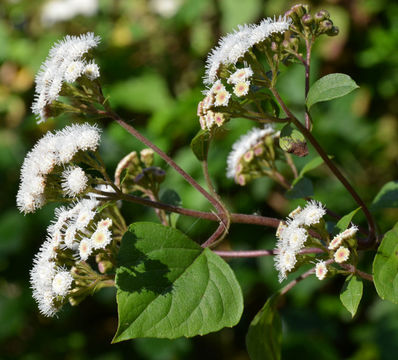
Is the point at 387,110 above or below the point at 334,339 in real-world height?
above

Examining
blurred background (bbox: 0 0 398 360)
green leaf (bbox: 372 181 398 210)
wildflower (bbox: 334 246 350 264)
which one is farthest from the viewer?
blurred background (bbox: 0 0 398 360)

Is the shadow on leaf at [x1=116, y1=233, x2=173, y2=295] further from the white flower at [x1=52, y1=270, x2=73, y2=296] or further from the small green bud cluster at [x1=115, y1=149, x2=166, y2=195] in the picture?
the small green bud cluster at [x1=115, y1=149, x2=166, y2=195]

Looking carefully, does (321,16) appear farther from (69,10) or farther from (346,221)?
(69,10)

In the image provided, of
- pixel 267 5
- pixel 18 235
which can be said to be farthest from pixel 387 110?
pixel 18 235

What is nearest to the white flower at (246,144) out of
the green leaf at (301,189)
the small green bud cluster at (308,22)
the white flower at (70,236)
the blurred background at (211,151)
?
the green leaf at (301,189)

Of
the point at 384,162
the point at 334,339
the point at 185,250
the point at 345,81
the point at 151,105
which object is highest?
the point at 345,81

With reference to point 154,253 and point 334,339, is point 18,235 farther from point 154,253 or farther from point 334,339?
point 154,253

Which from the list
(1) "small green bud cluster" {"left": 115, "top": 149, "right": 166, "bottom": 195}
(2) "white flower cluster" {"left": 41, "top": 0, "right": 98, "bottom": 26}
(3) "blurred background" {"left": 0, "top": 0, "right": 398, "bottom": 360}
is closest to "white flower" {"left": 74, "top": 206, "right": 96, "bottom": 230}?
(1) "small green bud cluster" {"left": 115, "top": 149, "right": 166, "bottom": 195}

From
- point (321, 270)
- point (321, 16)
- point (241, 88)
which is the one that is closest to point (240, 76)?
point (241, 88)
